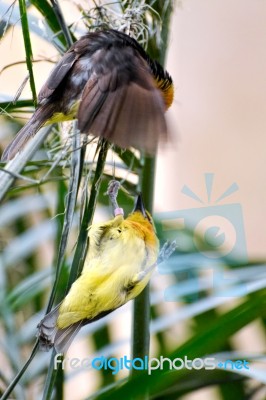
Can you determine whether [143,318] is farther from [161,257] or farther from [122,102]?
[122,102]

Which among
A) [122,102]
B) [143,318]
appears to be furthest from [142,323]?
[122,102]

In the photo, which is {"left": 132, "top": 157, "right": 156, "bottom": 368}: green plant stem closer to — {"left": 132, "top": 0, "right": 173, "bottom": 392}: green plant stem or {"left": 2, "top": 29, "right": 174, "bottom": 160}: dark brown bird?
{"left": 132, "top": 0, "right": 173, "bottom": 392}: green plant stem

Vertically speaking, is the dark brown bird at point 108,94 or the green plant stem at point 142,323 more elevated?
the dark brown bird at point 108,94

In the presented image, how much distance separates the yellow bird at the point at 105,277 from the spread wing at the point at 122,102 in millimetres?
82

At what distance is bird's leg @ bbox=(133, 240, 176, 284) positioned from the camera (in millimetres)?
463

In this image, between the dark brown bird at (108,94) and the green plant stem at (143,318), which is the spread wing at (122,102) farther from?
the green plant stem at (143,318)

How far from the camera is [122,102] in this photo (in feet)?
1.41

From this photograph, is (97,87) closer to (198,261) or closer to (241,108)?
(198,261)

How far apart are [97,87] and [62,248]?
105 mm

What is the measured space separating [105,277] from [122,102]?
0.37ft

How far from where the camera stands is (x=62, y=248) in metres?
0.45

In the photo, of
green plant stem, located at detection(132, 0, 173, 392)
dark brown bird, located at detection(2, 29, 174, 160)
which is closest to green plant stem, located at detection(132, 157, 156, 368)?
green plant stem, located at detection(132, 0, 173, 392)

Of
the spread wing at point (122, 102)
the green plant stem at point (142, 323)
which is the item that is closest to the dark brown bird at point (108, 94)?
the spread wing at point (122, 102)

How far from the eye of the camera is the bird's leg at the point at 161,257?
46 centimetres
